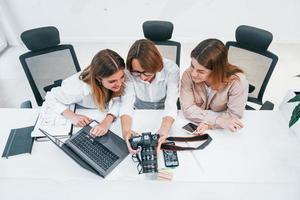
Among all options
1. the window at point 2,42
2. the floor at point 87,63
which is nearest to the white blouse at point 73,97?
the floor at point 87,63

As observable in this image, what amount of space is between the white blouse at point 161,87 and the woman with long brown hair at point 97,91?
62 millimetres

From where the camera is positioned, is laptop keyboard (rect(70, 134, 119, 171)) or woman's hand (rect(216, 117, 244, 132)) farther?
woman's hand (rect(216, 117, 244, 132))

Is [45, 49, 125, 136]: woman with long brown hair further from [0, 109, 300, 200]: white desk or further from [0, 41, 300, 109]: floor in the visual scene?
[0, 41, 300, 109]: floor

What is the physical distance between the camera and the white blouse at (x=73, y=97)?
4.98 ft

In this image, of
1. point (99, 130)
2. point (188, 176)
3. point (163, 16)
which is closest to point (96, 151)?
point (99, 130)

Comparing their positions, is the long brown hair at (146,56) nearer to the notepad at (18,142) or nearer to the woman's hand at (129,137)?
the woman's hand at (129,137)

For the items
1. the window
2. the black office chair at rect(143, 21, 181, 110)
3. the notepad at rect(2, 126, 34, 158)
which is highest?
the black office chair at rect(143, 21, 181, 110)

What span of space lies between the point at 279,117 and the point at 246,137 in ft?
1.05

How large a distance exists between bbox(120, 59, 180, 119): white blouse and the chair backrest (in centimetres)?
35

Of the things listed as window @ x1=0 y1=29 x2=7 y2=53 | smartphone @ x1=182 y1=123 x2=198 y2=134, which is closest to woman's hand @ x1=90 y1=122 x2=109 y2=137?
smartphone @ x1=182 y1=123 x2=198 y2=134

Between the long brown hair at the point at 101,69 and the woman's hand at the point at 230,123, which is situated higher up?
the long brown hair at the point at 101,69

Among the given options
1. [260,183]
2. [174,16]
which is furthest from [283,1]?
[260,183]

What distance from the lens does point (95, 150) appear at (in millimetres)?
1311

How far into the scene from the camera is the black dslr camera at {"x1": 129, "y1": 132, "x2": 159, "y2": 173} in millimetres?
1235
